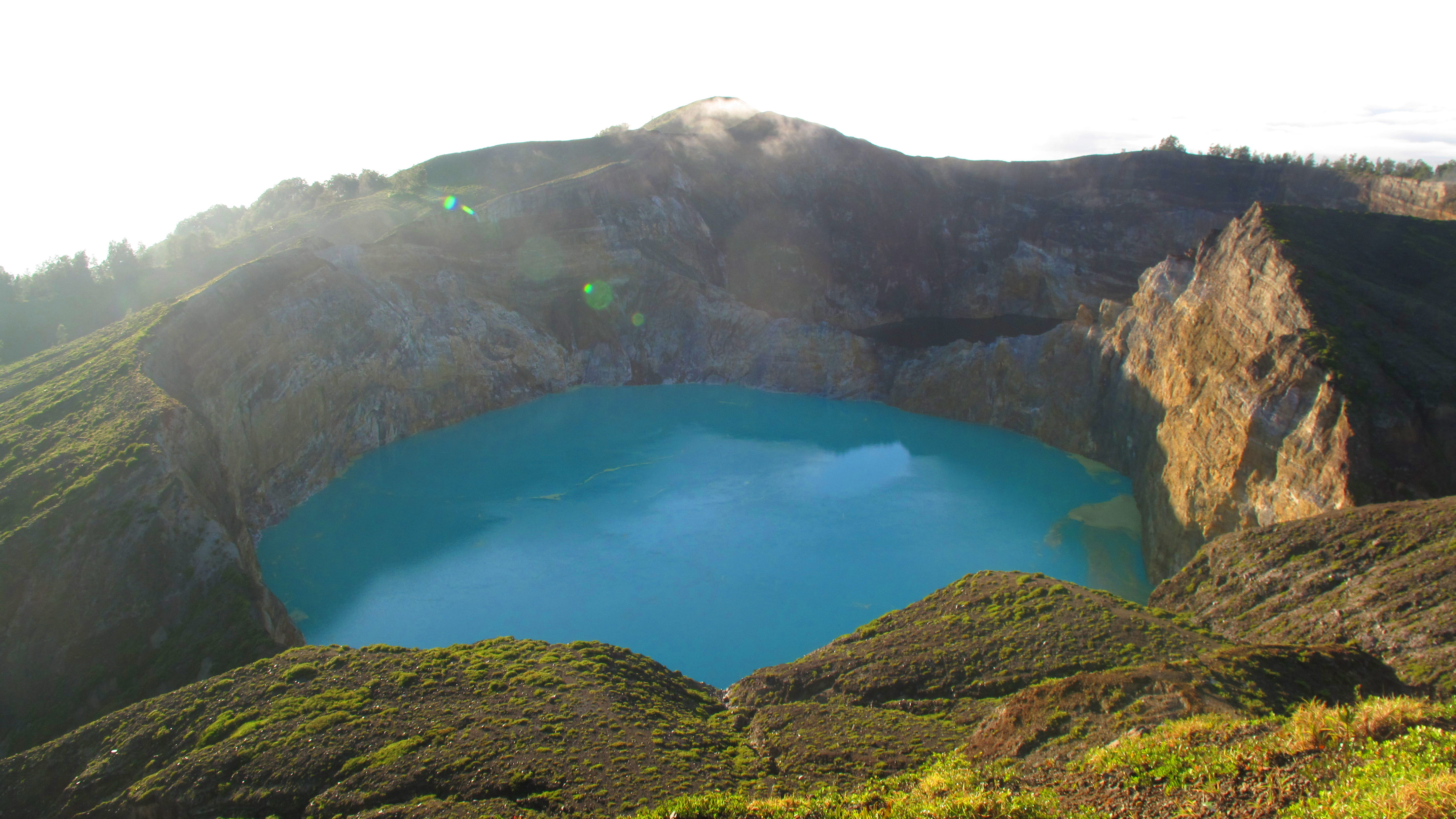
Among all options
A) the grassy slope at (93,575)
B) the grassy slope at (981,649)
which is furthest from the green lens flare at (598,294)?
the grassy slope at (981,649)

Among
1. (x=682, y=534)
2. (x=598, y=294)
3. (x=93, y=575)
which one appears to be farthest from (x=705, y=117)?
(x=93, y=575)

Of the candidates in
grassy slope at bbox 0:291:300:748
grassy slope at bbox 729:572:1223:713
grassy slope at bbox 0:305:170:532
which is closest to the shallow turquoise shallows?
grassy slope at bbox 0:291:300:748

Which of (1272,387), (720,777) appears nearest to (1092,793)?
(720,777)

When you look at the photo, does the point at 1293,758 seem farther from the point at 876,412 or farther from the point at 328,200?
the point at 328,200

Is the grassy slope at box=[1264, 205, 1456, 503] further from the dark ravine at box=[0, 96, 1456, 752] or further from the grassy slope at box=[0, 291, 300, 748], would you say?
the grassy slope at box=[0, 291, 300, 748]

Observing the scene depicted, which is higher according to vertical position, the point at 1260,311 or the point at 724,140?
the point at 724,140

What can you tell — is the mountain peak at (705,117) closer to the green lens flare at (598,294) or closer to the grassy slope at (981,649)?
the green lens flare at (598,294)

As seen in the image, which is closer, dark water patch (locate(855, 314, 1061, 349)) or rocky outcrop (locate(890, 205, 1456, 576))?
rocky outcrop (locate(890, 205, 1456, 576))
